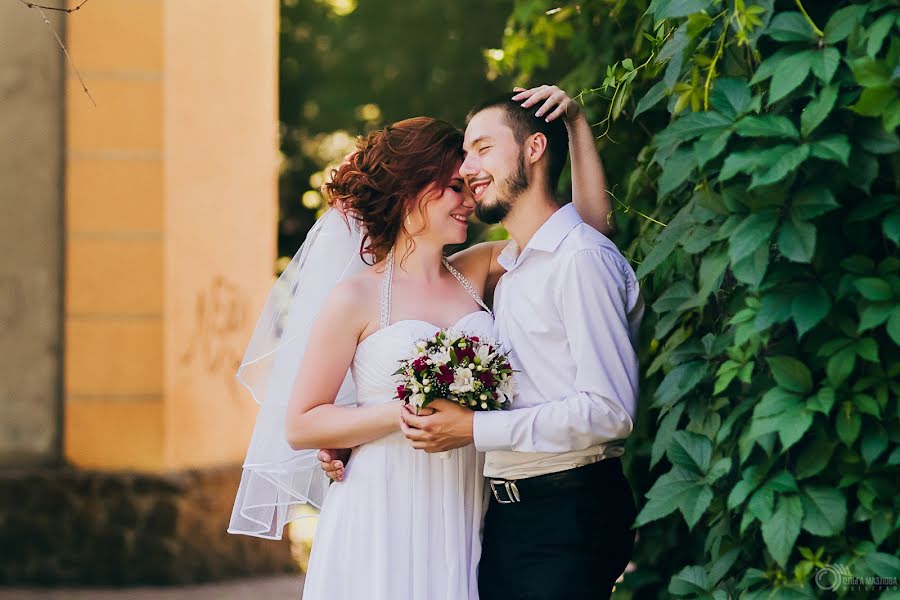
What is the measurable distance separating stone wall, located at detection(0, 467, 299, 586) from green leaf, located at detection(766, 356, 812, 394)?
5.54 meters

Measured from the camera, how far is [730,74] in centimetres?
250

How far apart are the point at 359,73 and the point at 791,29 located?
31.6 ft

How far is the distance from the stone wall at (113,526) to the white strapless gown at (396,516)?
4.01 m

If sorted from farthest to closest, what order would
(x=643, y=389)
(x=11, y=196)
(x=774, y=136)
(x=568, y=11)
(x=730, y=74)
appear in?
1. (x=11, y=196)
2. (x=568, y=11)
3. (x=643, y=389)
4. (x=730, y=74)
5. (x=774, y=136)

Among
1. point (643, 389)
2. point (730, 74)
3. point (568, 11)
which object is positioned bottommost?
point (643, 389)

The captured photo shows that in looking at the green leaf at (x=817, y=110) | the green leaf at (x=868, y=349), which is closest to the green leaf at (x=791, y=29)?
the green leaf at (x=817, y=110)

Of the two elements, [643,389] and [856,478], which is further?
[643,389]

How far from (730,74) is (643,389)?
183cm

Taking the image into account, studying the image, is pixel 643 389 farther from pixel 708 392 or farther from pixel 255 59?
pixel 255 59

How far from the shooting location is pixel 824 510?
2.29 metres

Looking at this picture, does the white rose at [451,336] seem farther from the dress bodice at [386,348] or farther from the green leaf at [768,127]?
the green leaf at [768,127]

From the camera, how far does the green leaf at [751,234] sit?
2.25 metres

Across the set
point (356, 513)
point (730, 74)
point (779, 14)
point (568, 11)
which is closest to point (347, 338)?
point (356, 513)

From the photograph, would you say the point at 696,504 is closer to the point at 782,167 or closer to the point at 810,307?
the point at 810,307
